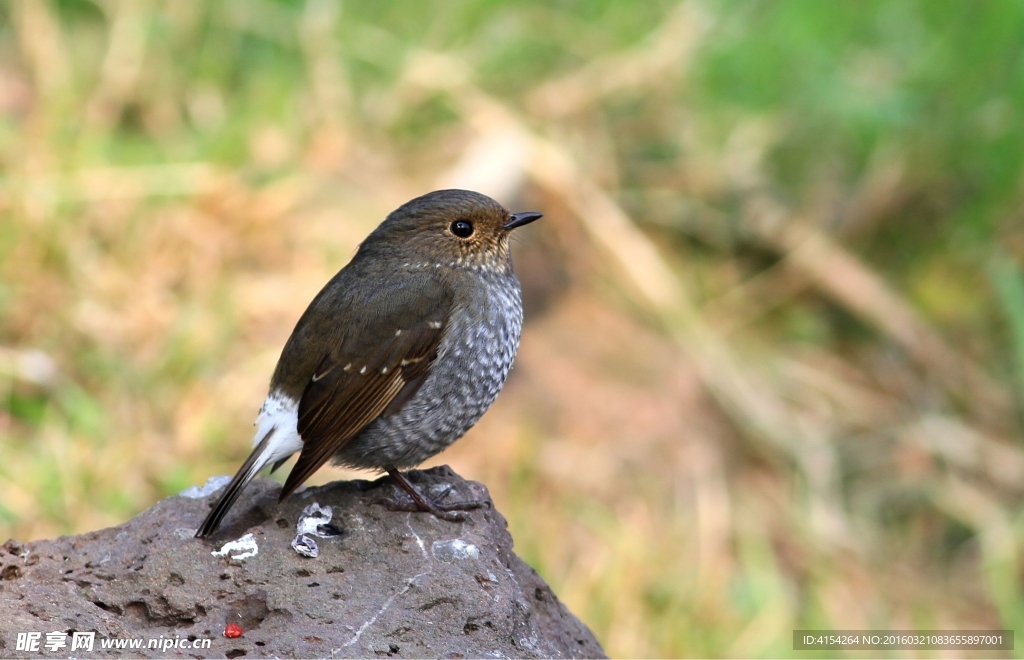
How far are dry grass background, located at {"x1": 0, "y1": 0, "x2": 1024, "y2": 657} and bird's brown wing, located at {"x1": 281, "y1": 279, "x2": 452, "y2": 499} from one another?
2.03 metres

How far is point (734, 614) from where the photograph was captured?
6.05 m

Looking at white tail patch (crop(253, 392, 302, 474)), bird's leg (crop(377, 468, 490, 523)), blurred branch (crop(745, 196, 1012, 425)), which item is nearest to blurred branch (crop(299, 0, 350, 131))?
blurred branch (crop(745, 196, 1012, 425))

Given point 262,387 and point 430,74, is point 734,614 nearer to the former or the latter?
point 262,387

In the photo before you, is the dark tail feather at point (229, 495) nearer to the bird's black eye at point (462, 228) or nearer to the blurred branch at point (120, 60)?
the bird's black eye at point (462, 228)

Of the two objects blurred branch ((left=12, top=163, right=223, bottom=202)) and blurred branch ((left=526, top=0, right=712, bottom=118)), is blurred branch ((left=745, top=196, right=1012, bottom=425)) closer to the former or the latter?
blurred branch ((left=526, top=0, right=712, bottom=118))

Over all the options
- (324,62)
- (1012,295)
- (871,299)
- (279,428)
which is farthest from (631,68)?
(279,428)

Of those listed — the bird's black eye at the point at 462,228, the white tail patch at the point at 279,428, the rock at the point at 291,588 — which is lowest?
the rock at the point at 291,588

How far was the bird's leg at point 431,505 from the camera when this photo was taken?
3609 millimetres

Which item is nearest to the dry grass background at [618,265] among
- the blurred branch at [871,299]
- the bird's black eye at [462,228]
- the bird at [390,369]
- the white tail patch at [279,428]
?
the blurred branch at [871,299]

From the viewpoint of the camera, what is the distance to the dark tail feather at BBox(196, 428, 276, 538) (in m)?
3.46

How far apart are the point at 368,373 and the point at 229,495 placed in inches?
23.3

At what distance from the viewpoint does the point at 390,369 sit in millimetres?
3814

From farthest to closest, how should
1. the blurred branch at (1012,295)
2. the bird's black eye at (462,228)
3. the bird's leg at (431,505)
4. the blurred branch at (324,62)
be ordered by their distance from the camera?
the blurred branch at (324,62) < the blurred branch at (1012,295) < the bird's black eye at (462,228) < the bird's leg at (431,505)

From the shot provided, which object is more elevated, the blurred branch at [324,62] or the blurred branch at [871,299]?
the blurred branch at [324,62]
